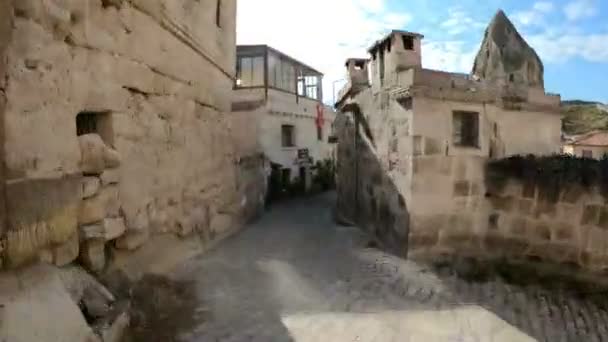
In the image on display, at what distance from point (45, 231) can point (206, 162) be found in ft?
8.92

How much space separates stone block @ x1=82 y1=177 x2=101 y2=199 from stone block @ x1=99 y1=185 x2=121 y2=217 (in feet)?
0.24

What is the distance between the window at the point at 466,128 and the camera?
5.14 metres

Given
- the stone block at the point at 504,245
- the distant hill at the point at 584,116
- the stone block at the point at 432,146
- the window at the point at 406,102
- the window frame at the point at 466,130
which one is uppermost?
the distant hill at the point at 584,116

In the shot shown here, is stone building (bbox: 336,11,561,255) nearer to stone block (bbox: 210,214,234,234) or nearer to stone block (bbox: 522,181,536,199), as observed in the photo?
stone block (bbox: 522,181,536,199)

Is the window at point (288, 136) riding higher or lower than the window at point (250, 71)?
lower

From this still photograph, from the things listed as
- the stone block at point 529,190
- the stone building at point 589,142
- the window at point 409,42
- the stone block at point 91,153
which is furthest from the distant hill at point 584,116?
the stone block at point 91,153

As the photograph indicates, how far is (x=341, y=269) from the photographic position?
4672mm

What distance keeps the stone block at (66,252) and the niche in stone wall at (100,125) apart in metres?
0.75

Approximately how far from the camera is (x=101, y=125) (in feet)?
9.12

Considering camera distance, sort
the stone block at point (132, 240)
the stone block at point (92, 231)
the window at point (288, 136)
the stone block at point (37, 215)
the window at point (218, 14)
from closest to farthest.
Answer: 1. the stone block at point (37, 215)
2. the stone block at point (92, 231)
3. the stone block at point (132, 240)
4. the window at point (218, 14)
5. the window at point (288, 136)

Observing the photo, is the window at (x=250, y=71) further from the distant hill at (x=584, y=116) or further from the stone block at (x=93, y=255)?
the stone block at (x=93, y=255)

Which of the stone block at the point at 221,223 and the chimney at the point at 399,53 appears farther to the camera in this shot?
the chimney at the point at 399,53

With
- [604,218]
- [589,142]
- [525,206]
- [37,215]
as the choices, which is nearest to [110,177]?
[37,215]

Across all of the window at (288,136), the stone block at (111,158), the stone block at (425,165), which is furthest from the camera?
the window at (288,136)
